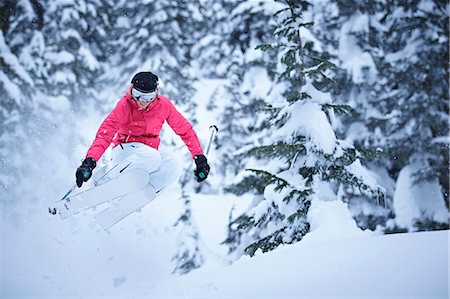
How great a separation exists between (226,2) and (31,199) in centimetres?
1598

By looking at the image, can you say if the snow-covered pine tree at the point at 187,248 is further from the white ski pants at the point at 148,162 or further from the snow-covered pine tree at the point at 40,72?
the white ski pants at the point at 148,162

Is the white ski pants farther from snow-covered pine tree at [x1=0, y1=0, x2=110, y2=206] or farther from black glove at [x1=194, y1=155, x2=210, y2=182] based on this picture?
snow-covered pine tree at [x1=0, y1=0, x2=110, y2=206]

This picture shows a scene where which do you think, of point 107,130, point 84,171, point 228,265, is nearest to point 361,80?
point 228,265

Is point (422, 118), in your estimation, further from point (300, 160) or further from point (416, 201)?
point (300, 160)

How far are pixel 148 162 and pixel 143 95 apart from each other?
3.48ft

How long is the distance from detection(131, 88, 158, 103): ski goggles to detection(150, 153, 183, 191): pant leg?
1.17 meters

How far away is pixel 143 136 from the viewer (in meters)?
6.47

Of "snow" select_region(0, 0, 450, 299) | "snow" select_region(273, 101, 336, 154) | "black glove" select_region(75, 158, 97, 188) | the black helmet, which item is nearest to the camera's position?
"snow" select_region(0, 0, 450, 299)

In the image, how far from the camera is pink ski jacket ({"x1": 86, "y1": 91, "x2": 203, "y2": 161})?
5.93 metres

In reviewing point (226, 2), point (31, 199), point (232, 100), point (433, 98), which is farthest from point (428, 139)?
point (226, 2)

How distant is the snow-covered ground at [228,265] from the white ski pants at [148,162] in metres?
1.60

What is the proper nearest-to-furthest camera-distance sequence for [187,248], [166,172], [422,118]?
[166,172] → [187,248] → [422,118]

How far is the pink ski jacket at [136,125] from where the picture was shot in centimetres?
593

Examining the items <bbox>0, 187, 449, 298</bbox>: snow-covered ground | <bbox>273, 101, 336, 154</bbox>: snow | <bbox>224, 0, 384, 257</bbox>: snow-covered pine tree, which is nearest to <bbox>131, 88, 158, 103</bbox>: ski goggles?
<bbox>224, 0, 384, 257</bbox>: snow-covered pine tree
